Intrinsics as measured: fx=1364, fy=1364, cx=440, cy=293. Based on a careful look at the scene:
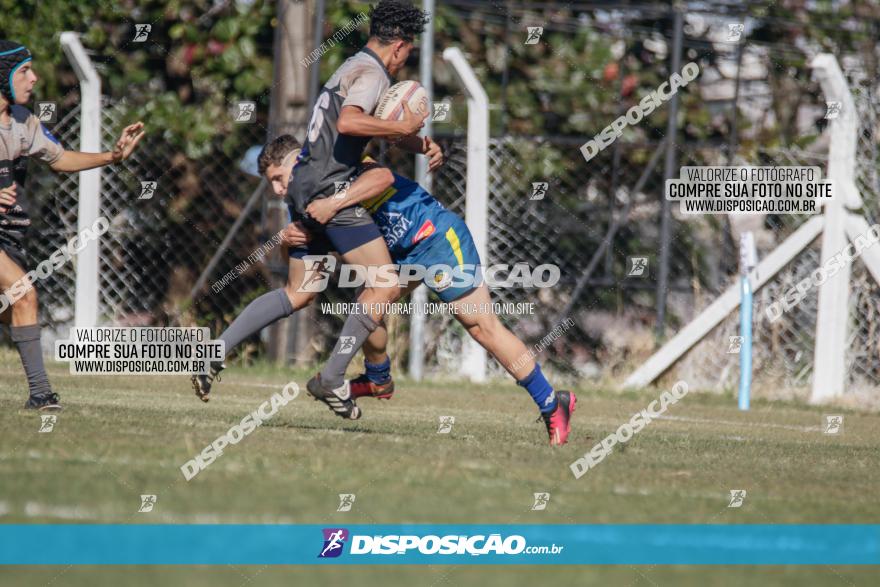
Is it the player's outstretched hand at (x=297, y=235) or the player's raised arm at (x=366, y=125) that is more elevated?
the player's raised arm at (x=366, y=125)

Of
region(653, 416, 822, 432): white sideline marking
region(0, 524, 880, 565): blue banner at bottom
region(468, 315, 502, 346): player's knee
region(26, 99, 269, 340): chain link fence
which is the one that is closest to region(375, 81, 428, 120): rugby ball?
region(468, 315, 502, 346): player's knee

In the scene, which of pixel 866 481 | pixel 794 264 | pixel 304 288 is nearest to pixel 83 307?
pixel 304 288

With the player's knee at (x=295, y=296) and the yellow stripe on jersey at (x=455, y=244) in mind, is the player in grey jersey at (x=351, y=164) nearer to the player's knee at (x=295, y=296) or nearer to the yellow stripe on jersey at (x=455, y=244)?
the player's knee at (x=295, y=296)

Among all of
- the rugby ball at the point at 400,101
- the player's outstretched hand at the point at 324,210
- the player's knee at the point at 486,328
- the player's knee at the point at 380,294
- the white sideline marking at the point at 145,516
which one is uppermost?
the rugby ball at the point at 400,101

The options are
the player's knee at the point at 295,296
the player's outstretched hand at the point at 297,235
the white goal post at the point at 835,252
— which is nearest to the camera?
the player's outstretched hand at the point at 297,235

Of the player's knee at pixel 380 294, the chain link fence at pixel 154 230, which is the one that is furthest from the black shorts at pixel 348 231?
the chain link fence at pixel 154 230

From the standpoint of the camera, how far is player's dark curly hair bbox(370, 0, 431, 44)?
6.81 meters

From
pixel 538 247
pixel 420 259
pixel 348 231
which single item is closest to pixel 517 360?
pixel 420 259

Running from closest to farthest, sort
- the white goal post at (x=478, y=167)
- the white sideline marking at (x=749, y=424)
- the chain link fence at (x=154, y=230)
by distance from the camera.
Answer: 1. the white sideline marking at (x=749, y=424)
2. the white goal post at (x=478, y=167)
3. the chain link fence at (x=154, y=230)

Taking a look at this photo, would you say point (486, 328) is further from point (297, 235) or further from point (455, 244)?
point (297, 235)

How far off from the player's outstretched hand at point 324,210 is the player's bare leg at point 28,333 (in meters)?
1.58

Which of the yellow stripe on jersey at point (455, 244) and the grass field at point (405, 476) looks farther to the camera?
the yellow stripe on jersey at point (455, 244)

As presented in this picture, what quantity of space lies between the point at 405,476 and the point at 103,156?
3.33m

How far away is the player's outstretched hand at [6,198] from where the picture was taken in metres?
6.95
